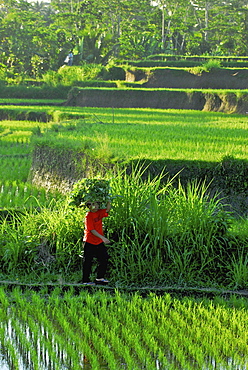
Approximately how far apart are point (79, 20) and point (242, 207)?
3105 cm

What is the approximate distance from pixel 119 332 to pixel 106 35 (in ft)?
90.8

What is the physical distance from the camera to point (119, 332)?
452 cm

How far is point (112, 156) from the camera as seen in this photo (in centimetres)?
819

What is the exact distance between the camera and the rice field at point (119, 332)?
4016 millimetres

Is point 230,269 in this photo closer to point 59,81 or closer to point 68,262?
point 68,262

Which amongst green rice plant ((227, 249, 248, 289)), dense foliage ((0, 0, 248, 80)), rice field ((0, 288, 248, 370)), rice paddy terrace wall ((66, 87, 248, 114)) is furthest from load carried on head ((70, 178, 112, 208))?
dense foliage ((0, 0, 248, 80))

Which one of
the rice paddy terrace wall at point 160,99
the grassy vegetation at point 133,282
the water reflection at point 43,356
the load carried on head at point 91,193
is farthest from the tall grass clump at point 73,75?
the water reflection at point 43,356

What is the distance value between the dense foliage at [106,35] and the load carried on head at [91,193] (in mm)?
24559

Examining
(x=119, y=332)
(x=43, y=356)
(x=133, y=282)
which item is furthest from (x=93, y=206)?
(x=43, y=356)


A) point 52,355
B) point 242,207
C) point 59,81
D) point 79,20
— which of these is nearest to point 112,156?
point 242,207

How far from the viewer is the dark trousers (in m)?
5.54

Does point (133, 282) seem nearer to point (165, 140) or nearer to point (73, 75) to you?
point (165, 140)

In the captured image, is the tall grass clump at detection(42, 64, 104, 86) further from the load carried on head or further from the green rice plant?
the green rice plant

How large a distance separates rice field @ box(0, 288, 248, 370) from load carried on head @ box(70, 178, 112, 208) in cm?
76
